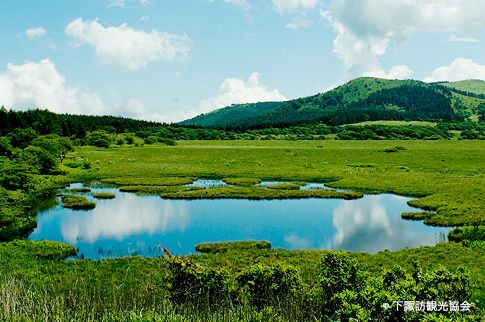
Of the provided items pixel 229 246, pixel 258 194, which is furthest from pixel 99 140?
pixel 229 246

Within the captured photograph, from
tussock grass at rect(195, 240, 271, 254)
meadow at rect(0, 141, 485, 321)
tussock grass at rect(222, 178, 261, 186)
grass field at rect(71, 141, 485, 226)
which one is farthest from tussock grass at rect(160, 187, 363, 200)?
tussock grass at rect(195, 240, 271, 254)

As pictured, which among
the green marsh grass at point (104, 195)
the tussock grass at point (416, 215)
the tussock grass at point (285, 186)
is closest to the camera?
the tussock grass at point (416, 215)

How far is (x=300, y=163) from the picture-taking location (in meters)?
Answer: 63.4

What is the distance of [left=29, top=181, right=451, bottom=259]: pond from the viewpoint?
70.9 feet

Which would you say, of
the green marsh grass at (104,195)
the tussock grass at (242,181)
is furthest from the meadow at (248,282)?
the tussock grass at (242,181)

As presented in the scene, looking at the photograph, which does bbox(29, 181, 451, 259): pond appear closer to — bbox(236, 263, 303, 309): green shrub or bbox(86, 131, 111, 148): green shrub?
bbox(236, 263, 303, 309): green shrub

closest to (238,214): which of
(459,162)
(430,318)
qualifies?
(430,318)

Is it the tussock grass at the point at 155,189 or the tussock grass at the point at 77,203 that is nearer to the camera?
the tussock grass at the point at 77,203

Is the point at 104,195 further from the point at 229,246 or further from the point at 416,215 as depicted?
the point at 416,215

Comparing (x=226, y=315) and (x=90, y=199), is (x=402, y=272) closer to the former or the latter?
(x=226, y=315)

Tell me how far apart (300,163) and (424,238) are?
41396 mm

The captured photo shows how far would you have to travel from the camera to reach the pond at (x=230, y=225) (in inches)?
851

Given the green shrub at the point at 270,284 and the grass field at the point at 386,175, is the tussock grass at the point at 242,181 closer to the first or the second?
the grass field at the point at 386,175

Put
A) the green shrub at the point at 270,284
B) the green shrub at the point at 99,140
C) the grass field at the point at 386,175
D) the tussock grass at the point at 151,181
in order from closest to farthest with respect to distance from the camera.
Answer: the green shrub at the point at 270,284 → the grass field at the point at 386,175 → the tussock grass at the point at 151,181 → the green shrub at the point at 99,140
